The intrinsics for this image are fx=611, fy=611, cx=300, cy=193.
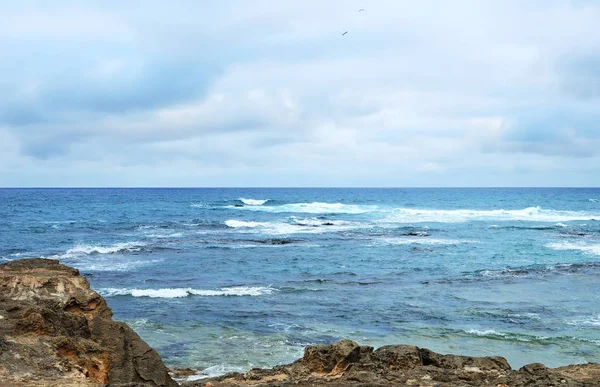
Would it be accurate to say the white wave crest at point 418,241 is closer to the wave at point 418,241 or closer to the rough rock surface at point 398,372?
the wave at point 418,241

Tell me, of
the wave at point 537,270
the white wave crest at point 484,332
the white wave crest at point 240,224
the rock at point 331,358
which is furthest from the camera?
the white wave crest at point 240,224

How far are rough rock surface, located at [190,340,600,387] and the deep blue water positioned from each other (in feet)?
15.5

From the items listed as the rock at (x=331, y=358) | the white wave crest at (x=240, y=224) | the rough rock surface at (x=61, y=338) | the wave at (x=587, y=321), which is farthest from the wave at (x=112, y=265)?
the white wave crest at (x=240, y=224)

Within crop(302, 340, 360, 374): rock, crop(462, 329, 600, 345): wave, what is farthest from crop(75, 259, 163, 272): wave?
crop(302, 340, 360, 374): rock

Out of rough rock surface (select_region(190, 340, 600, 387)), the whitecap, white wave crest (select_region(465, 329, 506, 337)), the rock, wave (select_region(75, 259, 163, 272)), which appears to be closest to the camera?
rough rock surface (select_region(190, 340, 600, 387))

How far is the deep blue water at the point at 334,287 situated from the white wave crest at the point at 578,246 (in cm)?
11

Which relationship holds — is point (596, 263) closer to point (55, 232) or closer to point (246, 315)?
point (246, 315)

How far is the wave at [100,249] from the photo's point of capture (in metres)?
31.5

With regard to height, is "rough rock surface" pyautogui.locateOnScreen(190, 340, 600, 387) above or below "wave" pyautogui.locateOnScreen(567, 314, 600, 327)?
above

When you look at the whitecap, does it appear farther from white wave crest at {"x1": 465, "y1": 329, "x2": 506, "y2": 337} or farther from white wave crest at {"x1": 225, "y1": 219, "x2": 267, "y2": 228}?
white wave crest at {"x1": 225, "y1": 219, "x2": 267, "y2": 228}

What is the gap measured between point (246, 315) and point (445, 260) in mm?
15312

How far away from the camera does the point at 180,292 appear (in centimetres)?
2150

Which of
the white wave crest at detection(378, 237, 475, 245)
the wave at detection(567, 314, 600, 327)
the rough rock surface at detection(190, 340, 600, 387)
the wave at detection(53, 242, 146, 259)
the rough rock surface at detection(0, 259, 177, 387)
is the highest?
the rough rock surface at detection(0, 259, 177, 387)

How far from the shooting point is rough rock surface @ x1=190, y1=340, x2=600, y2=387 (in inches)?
293
